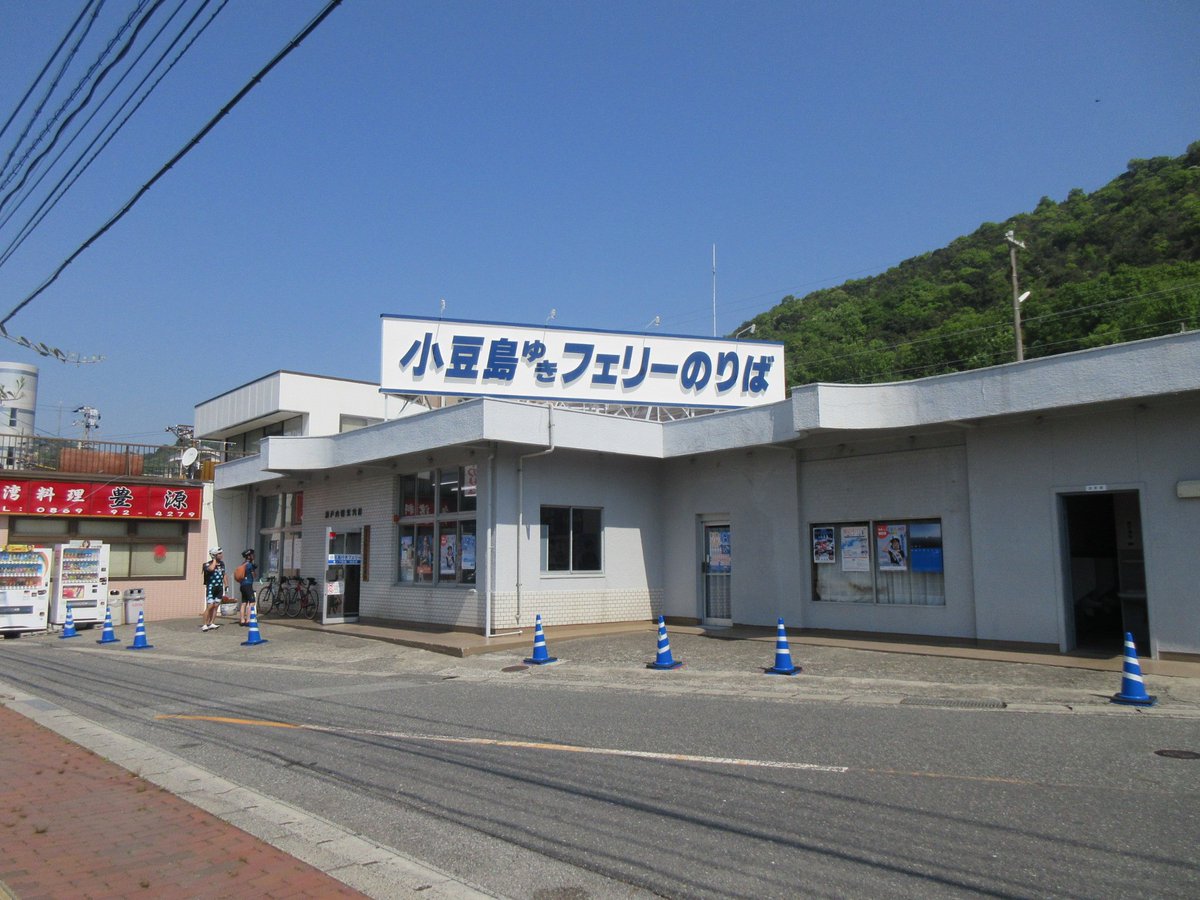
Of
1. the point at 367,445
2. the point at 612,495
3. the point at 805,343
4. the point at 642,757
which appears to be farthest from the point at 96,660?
the point at 805,343

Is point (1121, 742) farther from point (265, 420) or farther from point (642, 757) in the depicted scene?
point (265, 420)

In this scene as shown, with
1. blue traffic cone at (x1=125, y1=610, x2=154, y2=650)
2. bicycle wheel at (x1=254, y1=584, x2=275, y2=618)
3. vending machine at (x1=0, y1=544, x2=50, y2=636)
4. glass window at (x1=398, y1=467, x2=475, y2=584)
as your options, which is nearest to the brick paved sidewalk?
glass window at (x1=398, y1=467, x2=475, y2=584)

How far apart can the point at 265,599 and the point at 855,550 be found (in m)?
17.4

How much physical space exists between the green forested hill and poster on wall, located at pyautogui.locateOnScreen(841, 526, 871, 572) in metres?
31.0

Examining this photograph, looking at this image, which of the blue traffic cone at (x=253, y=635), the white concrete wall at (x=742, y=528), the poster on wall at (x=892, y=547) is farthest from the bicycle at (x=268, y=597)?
the poster on wall at (x=892, y=547)

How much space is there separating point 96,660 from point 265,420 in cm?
1183

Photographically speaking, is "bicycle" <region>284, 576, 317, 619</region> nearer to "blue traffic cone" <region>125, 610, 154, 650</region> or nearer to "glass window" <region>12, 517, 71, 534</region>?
"blue traffic cone" <region>125, 610, 154, 650</region>

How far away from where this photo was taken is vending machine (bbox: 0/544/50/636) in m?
22.5

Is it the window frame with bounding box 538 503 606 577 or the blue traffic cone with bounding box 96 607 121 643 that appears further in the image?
the blue traffic cone with bounding box 96 607 121 643

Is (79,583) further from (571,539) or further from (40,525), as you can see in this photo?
(571,539)

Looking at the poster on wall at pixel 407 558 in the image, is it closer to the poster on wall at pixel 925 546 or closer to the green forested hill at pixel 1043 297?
the poster on wall at pixel 925 546

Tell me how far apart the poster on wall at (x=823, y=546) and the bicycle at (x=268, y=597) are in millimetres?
15068

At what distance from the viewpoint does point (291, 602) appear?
2428 cm

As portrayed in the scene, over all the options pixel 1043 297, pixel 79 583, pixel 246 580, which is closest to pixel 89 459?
pixel 79 583
